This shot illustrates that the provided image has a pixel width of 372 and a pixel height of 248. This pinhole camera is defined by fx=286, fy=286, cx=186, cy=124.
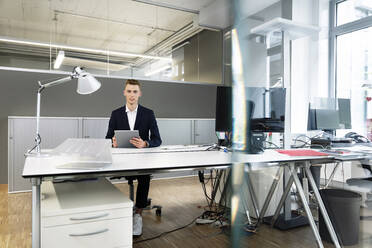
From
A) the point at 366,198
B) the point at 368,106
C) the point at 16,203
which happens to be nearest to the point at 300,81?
the point at 368,106

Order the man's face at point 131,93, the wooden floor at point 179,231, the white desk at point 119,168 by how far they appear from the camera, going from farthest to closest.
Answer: the man's face at point 131,93 → the wooden floor at point 179,231 → the white desk at point 119,168

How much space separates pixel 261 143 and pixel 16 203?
284cm

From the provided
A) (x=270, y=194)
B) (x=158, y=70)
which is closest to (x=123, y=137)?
(x=270, y=194)

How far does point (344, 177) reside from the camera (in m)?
2.11

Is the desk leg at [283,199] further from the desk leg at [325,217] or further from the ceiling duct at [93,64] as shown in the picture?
the ceiling duct at [93,64]

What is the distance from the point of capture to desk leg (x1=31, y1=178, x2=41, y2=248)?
1192mm

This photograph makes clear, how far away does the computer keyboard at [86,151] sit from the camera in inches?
52.6

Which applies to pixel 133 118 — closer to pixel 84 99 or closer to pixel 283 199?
pixel 283 199

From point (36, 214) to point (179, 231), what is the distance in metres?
1.42

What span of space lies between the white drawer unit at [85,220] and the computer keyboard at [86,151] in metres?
0.20

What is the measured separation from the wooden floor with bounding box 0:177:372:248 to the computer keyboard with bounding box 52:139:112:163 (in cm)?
83

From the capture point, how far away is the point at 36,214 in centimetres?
121

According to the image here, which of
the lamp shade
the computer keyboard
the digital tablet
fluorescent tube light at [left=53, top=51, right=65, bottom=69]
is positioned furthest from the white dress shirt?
fluorescent tube light at [left=53, top=51, right=65, bottom=69]

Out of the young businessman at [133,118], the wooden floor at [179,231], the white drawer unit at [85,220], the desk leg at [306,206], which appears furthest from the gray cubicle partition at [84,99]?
the desk leg at [306,206]
